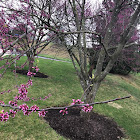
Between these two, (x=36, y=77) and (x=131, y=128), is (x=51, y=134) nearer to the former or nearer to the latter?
(x=131, y=128)

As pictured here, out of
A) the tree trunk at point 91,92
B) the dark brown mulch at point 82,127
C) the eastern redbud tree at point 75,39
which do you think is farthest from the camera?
the tree trunk at point 91,92

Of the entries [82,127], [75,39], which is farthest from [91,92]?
[75,39]

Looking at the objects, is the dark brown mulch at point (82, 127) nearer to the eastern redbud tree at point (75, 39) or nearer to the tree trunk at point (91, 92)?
the eastern redbud tree at point (75, 39)

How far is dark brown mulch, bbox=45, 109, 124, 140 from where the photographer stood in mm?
3598

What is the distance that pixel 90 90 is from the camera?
399 centimetres

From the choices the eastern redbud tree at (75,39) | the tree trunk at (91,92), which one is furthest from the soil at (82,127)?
the tree trunk at (91,92)

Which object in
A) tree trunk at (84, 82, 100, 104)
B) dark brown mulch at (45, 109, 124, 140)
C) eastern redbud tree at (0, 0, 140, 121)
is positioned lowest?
dark brown mulch at (45, 109, 124, 140)

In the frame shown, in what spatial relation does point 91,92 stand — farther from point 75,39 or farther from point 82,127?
point 75,39

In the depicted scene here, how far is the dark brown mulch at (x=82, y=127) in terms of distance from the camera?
3598 mm

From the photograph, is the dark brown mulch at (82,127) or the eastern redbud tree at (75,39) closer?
the eastern redbud tree at (75,39)

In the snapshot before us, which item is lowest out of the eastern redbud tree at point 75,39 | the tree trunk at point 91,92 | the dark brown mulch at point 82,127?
the dark brown mulch at point 82,127

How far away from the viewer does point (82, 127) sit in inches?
152

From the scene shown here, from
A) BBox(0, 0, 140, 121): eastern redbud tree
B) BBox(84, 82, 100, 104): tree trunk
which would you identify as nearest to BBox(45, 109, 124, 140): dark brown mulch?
BBox(0, 0, 140, 121): eastern redbud tree

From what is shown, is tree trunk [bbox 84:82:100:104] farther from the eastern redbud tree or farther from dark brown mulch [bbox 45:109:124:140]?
dark brown mulch [bbox 45:109:124:140]
